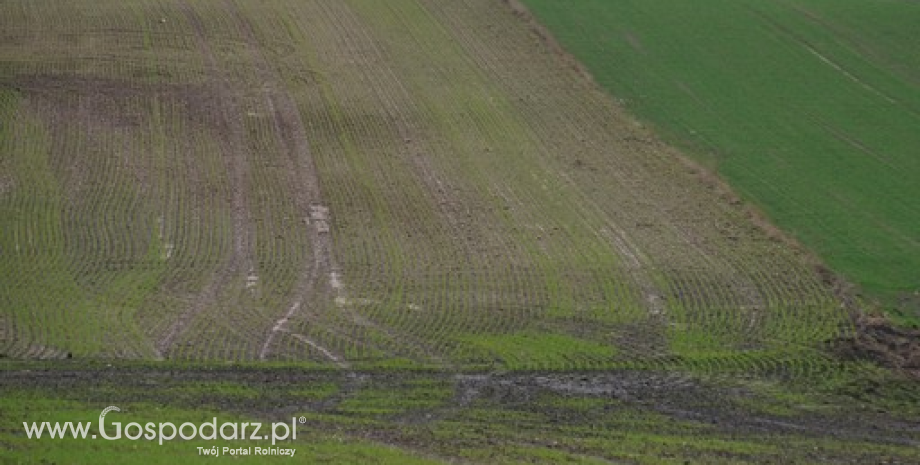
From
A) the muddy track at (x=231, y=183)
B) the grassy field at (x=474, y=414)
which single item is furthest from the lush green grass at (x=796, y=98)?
the muddy track at (x=231, y=183)

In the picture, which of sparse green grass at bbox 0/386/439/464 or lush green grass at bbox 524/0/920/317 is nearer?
sparse green grass at bbox 0/386/439/464

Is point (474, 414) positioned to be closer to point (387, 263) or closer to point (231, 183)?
point (387, 263)

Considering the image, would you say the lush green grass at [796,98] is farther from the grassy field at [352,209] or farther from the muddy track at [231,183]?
the muddy track at [231,183]

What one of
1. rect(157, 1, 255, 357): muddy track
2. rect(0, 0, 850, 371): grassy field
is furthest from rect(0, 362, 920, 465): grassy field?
rect(157, 1, 255, 357): muddy track

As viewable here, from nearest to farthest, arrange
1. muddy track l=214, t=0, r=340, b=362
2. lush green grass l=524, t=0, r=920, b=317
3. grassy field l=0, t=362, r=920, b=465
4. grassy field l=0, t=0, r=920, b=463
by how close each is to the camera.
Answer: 1. grassy field l=0, t=362, r=920, b=465
2. grassy field l=0, t=0, r=920, b=463
3. muddy track l=214, t=0, r=340, b=362
4. lush green grass l=524, t=0, r=920, b=317

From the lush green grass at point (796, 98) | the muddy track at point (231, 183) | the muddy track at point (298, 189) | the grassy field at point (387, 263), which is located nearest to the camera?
the grassy field at point (387, 263)

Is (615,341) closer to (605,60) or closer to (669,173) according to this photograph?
(669,173)

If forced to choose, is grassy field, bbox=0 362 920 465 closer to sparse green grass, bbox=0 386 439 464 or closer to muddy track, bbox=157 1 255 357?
sparse green grass, bbox=0 386 439 464
